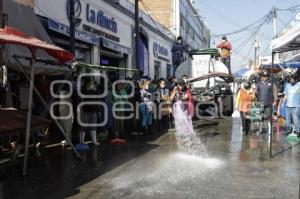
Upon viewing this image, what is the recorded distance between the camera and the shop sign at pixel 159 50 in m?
31.3

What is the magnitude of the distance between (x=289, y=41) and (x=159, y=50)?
23.5 m

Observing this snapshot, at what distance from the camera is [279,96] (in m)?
19.4

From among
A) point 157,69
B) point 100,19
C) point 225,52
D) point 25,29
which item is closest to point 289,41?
point 25,29

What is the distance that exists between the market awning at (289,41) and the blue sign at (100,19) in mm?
9392

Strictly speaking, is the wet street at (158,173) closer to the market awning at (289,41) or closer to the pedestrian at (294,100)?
the pedestrian at (294,100)

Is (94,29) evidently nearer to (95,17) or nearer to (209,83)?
(95,17)

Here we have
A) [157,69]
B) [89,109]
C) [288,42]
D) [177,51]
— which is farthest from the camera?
[177,51]

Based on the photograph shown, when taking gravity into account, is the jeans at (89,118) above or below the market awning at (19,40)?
below

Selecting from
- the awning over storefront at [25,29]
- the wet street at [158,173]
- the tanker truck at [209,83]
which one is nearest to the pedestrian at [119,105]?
the wet street at [158,173]

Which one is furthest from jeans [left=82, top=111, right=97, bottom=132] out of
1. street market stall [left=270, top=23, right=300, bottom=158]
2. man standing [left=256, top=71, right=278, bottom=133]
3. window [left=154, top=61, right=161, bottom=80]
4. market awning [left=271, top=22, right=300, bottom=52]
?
window [left=154, top=61, right=161, bottom=80]

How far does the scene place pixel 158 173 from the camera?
337 inches

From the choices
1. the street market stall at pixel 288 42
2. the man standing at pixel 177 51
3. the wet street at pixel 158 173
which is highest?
the man standing at pixel 177 51

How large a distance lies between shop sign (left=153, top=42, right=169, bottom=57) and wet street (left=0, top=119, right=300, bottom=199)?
63.3 feet

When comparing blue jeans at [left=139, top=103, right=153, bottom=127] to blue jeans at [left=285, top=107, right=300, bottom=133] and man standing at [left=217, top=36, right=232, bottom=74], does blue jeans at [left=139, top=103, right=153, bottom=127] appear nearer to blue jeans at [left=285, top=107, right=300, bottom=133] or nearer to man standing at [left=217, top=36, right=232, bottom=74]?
blue jeans at [left=285, top=107, right=300, bottom=133]
